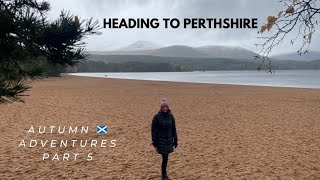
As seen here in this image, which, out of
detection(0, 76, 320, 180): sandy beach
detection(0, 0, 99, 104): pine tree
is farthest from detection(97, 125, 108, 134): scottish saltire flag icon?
detection(0, 0, 99, 104): pine tree

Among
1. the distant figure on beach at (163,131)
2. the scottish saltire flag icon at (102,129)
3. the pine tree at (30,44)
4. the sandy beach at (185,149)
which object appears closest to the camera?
the pine tree at (30,44)

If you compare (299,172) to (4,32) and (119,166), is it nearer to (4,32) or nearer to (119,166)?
(119,166)

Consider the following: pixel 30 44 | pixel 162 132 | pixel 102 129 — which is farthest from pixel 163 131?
pixel 102 129

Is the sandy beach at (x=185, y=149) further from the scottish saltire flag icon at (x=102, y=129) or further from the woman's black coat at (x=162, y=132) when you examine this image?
the woman's black coat at (x=162, y=132)

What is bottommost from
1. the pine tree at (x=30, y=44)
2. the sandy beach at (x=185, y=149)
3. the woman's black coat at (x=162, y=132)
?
the sandy beach at (x=185, y=149)

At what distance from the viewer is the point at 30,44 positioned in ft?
15.7

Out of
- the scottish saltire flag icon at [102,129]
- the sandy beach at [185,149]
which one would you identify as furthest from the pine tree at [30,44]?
the scottish saltire flag icon at [102,129]

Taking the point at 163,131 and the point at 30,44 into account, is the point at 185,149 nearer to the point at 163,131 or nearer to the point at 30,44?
the point at 163,131

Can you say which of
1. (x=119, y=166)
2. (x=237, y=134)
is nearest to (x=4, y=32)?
(x=119, y=166)

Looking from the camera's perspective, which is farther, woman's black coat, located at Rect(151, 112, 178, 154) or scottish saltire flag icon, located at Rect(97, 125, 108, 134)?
scottish saltire flag icon, located at Rect(97, 125, 108, 134)

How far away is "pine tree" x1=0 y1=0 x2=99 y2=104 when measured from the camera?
4328 millimetres

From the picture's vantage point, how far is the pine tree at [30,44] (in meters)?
4.33

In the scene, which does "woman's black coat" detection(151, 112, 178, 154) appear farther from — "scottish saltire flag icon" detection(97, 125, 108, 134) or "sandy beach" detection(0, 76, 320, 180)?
"scottish saltire flag icon" detection(97, 125, 108, 134)

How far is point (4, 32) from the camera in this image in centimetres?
424
